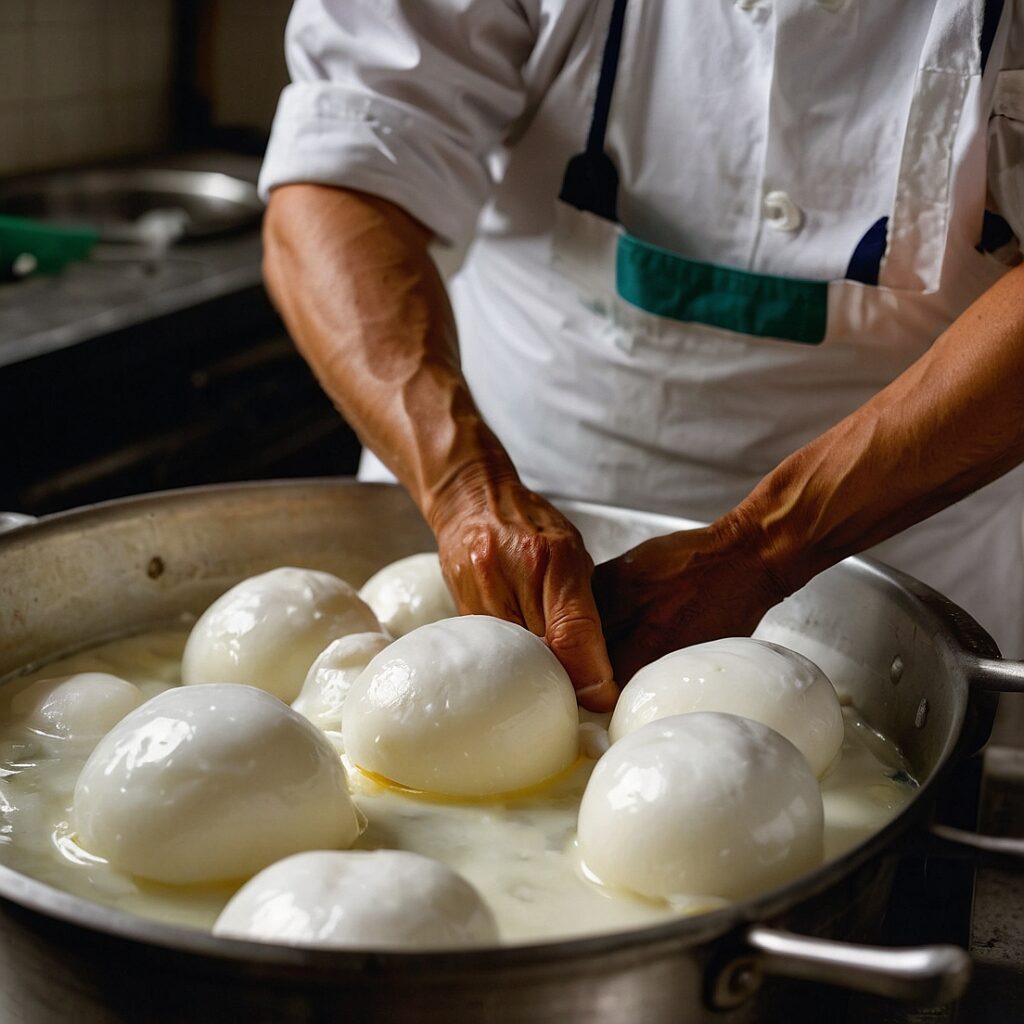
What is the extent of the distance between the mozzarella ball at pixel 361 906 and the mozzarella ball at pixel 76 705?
376 mm

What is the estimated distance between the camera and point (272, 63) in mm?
3707

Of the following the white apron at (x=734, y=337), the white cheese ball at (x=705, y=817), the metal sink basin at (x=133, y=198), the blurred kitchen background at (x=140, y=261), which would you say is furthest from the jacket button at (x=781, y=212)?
the metal sink basin at (x=133, y=198)

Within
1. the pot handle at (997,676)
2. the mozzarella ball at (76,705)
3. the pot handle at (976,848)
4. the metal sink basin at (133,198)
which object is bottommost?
the metal sink basin at (133,198)

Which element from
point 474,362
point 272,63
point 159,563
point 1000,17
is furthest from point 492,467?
point 272,63

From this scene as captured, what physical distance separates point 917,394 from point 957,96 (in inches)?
12.8

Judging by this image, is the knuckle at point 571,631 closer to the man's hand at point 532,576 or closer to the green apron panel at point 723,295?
the man's hand at point 532,576

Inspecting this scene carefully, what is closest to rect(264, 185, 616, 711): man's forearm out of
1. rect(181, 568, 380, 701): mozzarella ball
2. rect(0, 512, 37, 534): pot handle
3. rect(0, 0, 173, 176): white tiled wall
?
rect(181, 568, 380, 701): mozzarella ball

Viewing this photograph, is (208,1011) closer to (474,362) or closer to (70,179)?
(474,362)

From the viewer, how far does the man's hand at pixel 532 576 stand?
1107 millimetres

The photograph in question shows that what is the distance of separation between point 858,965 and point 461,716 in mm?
422

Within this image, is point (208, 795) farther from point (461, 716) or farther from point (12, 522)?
point (12, 522)

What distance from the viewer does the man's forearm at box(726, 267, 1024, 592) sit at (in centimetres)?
117

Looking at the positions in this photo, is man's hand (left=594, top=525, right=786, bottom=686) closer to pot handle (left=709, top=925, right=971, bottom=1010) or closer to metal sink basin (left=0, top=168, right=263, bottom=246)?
pot handle (left=709, top=925, right=971, bottom=1010)

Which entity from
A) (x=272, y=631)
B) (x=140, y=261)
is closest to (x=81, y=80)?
(x=140, y=261)
